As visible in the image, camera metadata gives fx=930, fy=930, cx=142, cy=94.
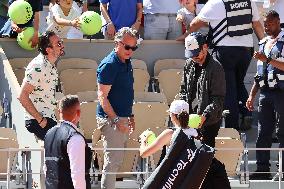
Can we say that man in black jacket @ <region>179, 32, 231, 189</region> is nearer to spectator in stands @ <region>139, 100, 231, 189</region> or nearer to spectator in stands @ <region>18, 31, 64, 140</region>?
spectator in stands @ <region>139, 100, 231, 189</region>

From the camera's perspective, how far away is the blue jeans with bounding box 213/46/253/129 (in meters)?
10.9

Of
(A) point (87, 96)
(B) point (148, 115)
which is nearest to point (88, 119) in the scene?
(A) point (87, 96)

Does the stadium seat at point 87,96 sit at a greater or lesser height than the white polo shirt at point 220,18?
lesser

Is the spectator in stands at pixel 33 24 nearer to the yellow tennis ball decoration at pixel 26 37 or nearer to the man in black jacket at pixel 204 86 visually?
the yellow tennis ball decoration at pixel 26 37

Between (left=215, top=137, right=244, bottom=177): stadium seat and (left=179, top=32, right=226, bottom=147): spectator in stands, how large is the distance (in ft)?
1.10

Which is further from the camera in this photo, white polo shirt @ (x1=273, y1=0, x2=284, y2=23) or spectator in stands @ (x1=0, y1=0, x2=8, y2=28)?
spectator in stands @ (x1=0, y1=0, x2=8, y2=28)

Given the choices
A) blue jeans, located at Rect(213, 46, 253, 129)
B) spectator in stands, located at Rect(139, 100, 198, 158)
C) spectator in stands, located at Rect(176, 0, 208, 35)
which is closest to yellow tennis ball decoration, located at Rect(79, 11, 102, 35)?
spectator in stands, located at Rect(176, 0, 208, 35)

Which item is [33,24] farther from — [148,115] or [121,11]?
[148,115]

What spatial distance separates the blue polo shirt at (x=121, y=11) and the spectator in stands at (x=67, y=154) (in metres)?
4.45

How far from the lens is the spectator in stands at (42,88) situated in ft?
29.8

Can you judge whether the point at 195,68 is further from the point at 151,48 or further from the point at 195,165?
the point at 151,48

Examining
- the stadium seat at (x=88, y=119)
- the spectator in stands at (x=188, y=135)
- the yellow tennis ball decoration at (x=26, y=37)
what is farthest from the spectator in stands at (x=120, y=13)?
the spectator in stands at (x=188, y=135)

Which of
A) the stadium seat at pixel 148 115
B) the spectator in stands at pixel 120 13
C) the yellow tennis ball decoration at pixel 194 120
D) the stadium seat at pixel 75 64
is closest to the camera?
the yellow tennis ball decoration at pixel 194 120

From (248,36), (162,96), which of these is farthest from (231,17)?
(162,96)
